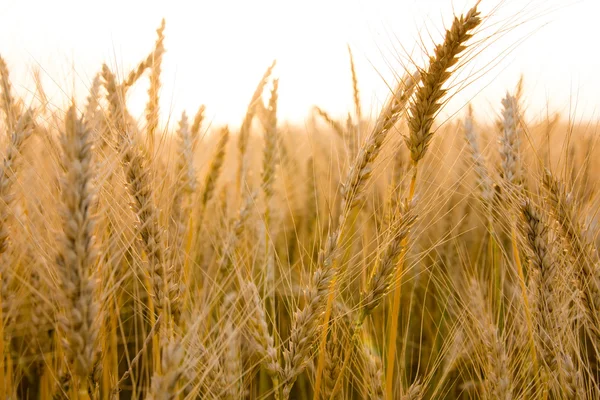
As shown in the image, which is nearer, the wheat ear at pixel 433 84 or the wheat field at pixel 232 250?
the wheat field at pixel 232 250

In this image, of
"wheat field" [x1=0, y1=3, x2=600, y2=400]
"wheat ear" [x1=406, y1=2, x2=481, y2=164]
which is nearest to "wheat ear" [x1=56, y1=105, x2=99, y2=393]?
"wheat field" [x1=0, y1=3, x2=600, y2=400]

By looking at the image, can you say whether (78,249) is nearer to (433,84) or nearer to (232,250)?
(232,250)

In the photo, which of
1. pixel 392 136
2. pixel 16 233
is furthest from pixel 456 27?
pixel 16 233

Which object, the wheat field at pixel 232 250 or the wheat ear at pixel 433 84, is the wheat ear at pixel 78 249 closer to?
the wheat field at pixel 232 250

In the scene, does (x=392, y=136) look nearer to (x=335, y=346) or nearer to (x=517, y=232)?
(x=517, y=232)

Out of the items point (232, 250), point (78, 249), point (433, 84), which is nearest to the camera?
point (78, 249)

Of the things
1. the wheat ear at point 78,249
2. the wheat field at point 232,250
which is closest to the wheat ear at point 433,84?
the wheat field at point 232,250

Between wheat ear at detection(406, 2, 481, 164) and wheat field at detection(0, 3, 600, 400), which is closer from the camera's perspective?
wheat field at detection(0, 3, 600, 400)

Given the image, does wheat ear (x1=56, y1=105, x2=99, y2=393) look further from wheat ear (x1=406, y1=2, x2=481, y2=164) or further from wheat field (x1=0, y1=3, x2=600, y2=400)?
wheat ear (x1=406, y1=2, x2=481, y2=164)

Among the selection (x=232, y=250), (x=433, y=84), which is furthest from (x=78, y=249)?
(x=433, y=84)

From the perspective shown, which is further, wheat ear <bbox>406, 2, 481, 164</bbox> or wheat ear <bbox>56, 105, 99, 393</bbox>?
wheat ear <bbox>406, 2, 481, 164</bbox>

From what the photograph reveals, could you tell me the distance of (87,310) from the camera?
0.89 m

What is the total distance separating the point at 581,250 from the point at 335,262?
62cm

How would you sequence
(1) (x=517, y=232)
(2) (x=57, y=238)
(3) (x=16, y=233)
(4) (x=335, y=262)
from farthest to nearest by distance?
(3) (x=16, y=233) → (1) (x=517, y=232) → (4) (x=335, y=262) → (2) (x=57, y=238)
